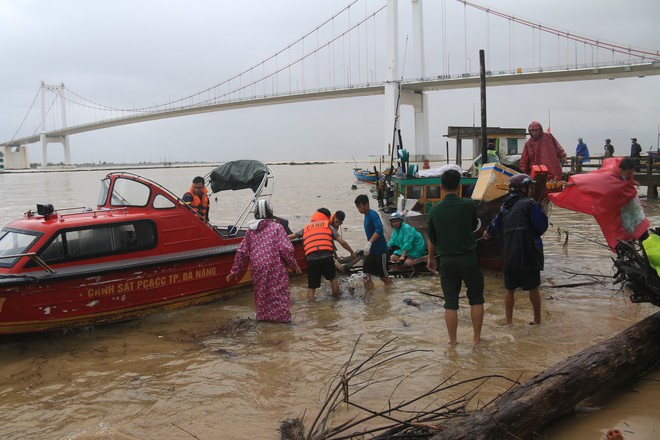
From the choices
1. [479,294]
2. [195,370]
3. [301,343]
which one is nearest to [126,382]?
[195,370]

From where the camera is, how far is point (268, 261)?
5695 mm

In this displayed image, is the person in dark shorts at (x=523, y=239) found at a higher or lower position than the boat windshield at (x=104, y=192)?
lower

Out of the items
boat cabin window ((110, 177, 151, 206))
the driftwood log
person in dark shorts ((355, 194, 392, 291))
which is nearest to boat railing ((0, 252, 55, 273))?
boat cabin window ((110, 177, 151, 206))

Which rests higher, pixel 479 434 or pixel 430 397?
pixel 479 434

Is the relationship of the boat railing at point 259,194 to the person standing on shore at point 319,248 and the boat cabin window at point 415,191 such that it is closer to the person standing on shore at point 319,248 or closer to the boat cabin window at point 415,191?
the person standing on shore at point 319,248

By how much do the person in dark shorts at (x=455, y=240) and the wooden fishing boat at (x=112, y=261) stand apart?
3329 mm

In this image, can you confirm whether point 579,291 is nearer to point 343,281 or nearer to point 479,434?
point 343,281

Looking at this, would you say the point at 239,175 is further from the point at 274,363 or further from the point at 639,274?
the point at 639,274

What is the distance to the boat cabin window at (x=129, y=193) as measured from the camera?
678 cm

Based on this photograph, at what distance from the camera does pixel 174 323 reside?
628 cm

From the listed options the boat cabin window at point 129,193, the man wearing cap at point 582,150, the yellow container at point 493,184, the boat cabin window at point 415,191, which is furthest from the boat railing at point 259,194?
the man wearing cap at point 582,150

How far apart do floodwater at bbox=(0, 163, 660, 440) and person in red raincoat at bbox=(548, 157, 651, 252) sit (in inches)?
39.6

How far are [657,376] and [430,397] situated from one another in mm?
1600

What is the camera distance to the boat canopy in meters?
8.86
